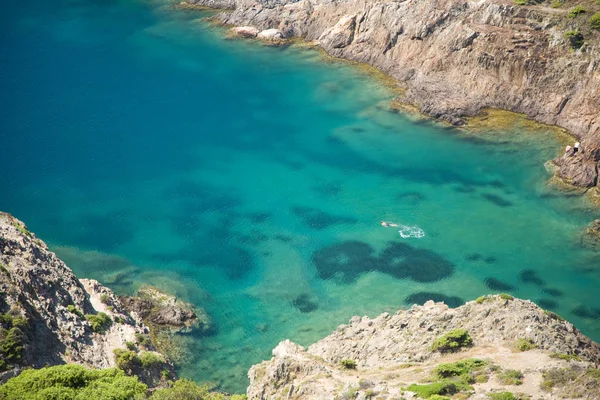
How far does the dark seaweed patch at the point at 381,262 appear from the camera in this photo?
8444 centimetres

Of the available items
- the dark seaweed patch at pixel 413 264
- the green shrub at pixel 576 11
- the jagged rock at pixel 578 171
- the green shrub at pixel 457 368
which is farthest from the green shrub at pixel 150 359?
the green shrub at pixel 576 11

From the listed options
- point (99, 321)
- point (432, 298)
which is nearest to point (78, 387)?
point (99, 321)

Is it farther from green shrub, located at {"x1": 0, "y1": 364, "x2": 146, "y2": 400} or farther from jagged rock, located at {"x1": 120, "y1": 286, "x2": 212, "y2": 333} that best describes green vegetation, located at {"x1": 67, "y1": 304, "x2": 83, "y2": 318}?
green shrub, located at {"x1": 0, "y1": 364, "x2": 146, "y2": 400}

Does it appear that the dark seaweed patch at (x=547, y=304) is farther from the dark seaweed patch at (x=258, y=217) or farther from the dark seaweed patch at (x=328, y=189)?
A: the dark seaweed patch at (x=258, y=217)

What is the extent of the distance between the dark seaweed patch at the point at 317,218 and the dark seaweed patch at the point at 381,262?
16.9 feet

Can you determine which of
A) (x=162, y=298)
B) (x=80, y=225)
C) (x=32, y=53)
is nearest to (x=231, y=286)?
(x=162, y=298)

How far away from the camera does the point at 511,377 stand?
47.9 m

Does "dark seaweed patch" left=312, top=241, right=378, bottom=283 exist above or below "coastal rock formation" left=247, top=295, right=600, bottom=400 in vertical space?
above

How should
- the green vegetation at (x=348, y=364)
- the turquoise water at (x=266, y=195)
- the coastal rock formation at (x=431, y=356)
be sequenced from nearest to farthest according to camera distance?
the coastal rock formation at (x=431, y=356)
the green vegetation at (x=348, y=364)
the turquoise water at (x=266, y=195)

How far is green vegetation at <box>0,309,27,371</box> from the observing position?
5131cm

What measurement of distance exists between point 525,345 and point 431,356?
814 cm

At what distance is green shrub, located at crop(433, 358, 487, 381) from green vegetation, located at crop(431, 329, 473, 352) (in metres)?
4.78

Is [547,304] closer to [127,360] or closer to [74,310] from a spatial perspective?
[127,360]

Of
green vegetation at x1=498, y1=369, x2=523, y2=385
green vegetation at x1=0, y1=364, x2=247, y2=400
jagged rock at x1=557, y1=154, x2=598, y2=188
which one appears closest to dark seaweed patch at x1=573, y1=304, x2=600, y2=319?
jagged rock at x1=557, y1=154, x2=598, y2=188
